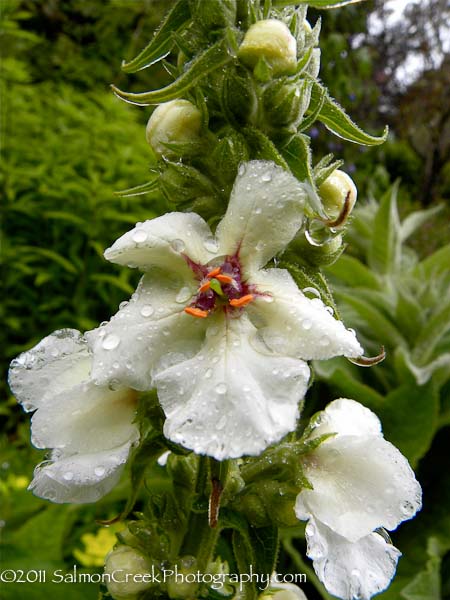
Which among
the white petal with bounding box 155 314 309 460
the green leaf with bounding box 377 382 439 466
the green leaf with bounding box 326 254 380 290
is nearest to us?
the white petal with bounding box 155 314 309 460

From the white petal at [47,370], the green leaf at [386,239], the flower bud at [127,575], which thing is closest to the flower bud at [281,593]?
the flower bud at [127,575]

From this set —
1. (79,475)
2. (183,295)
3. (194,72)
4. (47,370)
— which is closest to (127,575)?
(79,475)

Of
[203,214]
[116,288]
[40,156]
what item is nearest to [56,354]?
[203,214]

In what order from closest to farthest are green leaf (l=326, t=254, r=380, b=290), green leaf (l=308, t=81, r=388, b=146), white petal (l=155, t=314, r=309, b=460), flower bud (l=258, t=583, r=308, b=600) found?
white petal (l=155, t=314, r=309, b=460) → green leaf (l=308, t=81, r=388, b=146) → flower bud (l=258, t=583, r=308, b=600) → green leaf (l=326, t=254, r=380, b=290)

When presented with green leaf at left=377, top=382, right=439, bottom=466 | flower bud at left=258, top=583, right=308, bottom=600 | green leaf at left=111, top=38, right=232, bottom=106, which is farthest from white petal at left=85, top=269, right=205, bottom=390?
green leaf at left=377, top=382, right=439, bottom=466

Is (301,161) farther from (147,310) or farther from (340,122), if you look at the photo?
(147,310)

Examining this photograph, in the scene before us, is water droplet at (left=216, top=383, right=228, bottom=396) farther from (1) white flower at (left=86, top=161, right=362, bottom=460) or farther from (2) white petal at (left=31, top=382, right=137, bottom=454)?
(2) white petal at (left=31, top=382, right=137, bottom=454)
